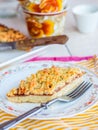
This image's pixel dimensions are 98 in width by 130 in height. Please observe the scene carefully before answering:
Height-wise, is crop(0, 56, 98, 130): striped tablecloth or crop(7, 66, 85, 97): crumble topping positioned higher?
crop(7, 66, 85, 97): crumble topping

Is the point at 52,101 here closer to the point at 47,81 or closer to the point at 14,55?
the point at 47,81

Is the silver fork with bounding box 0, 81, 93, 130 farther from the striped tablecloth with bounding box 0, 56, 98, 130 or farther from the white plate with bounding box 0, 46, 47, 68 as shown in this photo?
the white plate with bounding box 0, 46, 47, 68

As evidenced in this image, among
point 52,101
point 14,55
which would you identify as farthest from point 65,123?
point 14,55

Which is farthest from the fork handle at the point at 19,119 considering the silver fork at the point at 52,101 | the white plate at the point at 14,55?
the white plate at the point at 14,55

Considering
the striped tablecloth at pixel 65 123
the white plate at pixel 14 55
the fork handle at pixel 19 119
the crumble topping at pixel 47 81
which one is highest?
the white plate at pixel 14 55

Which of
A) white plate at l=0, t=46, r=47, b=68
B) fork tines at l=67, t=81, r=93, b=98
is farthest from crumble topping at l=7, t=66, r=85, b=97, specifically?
white plate at l=0, t=46, r=47, b=68

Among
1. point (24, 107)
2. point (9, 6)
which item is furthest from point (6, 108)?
point (9, 6)

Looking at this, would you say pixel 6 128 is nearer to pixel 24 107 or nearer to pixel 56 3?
pixel 24 107

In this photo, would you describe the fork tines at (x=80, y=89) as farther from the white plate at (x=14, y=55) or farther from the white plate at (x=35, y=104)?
the white plate at (x=14, y=55)
